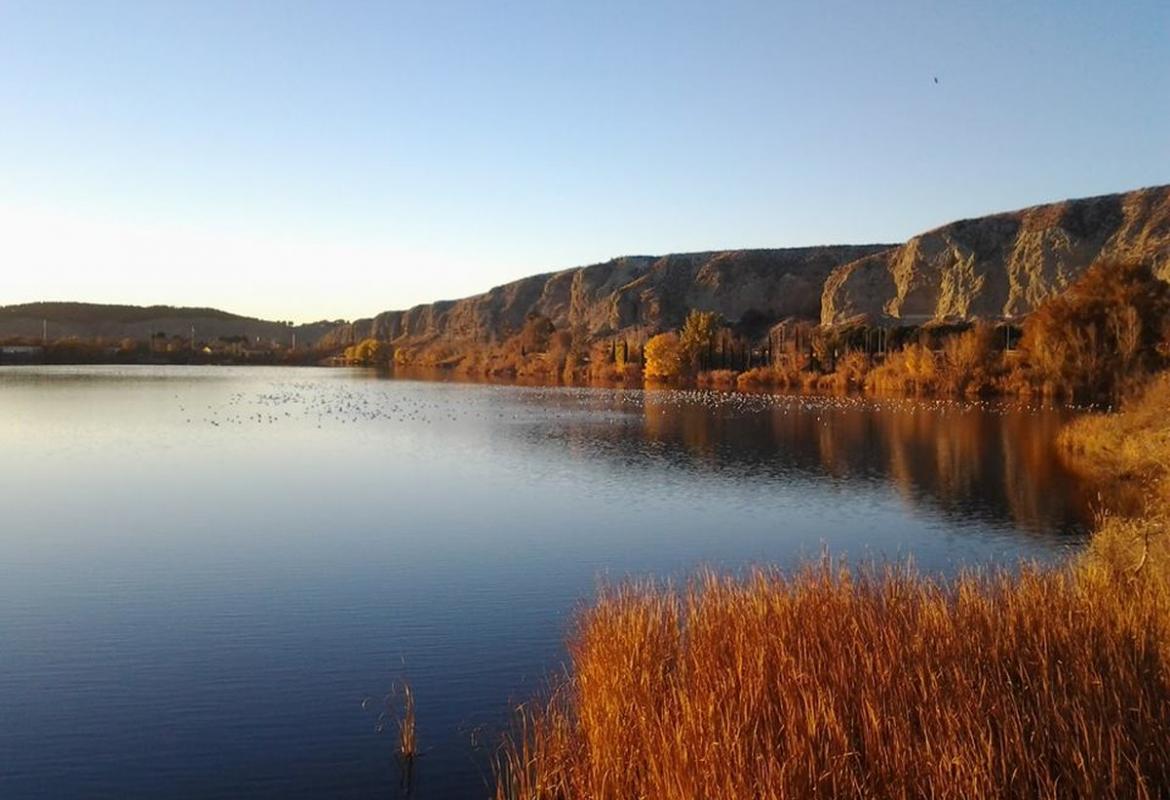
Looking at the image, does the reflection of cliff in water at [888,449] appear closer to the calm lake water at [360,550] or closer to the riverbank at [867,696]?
the calm lake water at [360,550]

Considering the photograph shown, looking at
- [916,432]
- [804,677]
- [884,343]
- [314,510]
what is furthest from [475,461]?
[884,343]

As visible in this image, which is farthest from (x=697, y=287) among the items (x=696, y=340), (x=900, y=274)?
(x=696, y=340)

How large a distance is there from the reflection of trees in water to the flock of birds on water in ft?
2.35

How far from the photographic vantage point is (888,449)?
2806cm

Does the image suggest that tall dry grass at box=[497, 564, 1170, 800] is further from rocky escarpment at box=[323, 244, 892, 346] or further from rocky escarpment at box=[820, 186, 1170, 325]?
rocky escarpment at box=[323, 244, 892, 346]

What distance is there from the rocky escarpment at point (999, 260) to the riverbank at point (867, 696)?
3111 inches

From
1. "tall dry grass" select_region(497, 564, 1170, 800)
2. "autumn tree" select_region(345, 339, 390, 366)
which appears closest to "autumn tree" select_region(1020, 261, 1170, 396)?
"tall dry grass" select_region(497, 564, 1170, 800)

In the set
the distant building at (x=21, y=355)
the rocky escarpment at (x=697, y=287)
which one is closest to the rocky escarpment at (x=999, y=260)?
the rocky escarpment at (x=697, y=287)

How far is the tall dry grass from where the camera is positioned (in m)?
4.75

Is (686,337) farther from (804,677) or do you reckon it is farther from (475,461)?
(804,677)

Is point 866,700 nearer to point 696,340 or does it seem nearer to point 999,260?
point 696,340

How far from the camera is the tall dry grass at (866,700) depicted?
187 inches

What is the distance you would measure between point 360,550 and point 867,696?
9.78m

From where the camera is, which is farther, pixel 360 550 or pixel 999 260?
pixel 999 260
